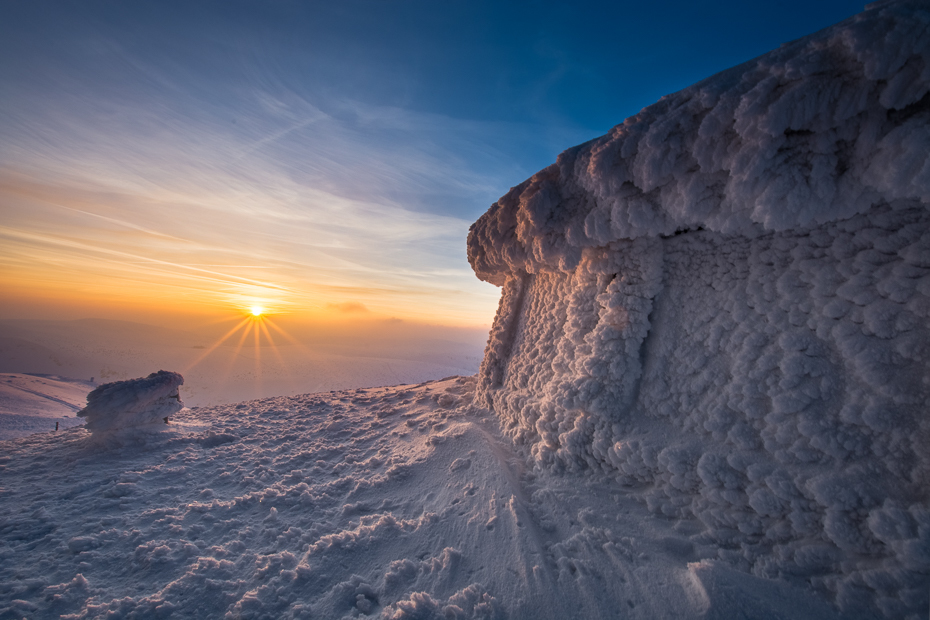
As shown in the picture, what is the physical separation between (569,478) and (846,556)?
5.69 feet

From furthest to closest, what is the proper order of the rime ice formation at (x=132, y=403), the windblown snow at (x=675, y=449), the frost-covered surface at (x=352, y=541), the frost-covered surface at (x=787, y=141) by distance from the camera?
the rime ice formation at (x=132, y=403)
the frost-covered surface at (x=352, y=541)
the windblown snow at (x=675, y=449)
the frost-covered surface at (x=787, y=141)

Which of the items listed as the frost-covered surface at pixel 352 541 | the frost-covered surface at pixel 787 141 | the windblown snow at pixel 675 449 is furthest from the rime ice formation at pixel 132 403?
the frost-covered surface at pixel 787 141

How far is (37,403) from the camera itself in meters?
10.9

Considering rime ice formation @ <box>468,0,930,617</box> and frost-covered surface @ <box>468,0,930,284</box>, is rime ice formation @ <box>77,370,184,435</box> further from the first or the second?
frost-covered surface @ <box>468,0,930,284</box>

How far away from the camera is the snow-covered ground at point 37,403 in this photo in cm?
829

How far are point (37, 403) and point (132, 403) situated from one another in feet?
35.6

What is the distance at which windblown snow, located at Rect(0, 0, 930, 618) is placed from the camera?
5.90 feet

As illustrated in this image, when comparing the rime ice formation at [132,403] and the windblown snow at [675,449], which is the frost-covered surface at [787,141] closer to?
the windblown snow at [675,449]

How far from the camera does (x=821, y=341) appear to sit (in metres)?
2.16

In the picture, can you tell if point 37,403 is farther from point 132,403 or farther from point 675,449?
point 675,449

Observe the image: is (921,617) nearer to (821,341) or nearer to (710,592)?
(710,592)

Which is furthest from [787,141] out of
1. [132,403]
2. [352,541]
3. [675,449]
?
[132,403]

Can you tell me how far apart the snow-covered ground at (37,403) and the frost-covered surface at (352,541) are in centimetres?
590

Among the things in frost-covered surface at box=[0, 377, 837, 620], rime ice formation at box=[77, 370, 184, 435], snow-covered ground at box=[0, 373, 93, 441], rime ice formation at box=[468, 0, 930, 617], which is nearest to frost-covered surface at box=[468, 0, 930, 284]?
rime ice formation at box=[468, 0, 930, 617]
